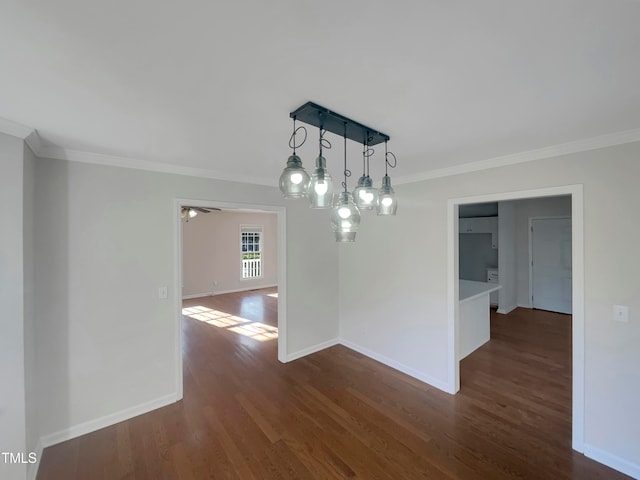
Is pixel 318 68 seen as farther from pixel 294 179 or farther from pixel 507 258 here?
pixel 507 258

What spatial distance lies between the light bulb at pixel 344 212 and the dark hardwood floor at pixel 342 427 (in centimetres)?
183

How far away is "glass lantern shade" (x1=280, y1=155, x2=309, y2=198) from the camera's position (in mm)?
1367

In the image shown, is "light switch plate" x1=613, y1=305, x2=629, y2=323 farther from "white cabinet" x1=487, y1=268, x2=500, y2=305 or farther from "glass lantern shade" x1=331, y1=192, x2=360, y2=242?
"white cabinet" x1=487, y1=268, x2=500, y2=305

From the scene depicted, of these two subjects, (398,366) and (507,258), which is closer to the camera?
(398,366)

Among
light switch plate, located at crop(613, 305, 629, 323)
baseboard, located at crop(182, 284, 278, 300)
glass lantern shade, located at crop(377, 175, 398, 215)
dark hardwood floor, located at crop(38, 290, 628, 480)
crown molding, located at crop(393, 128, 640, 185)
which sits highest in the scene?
crown molding, located at crop(393, 128, 640, 185)

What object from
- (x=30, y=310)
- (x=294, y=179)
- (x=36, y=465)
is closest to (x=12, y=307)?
(x=30, y=310)

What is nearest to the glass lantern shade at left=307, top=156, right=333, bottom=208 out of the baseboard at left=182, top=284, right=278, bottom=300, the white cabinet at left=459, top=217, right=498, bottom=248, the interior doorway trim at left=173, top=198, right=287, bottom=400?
the interior doorway trim at left=173, top=198, right=287, bottom=400

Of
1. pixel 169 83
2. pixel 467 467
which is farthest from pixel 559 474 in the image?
pixel 169 83

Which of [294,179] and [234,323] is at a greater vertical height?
[294,179]

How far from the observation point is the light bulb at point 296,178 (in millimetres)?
1364

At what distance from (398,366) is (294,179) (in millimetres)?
2972

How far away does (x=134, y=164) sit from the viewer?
8.09 ft

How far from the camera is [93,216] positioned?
2305 millimetres

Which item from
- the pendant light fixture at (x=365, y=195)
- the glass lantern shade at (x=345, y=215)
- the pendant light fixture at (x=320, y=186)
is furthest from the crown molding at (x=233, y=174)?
the pendant light fixture at (x=320, y=186)
